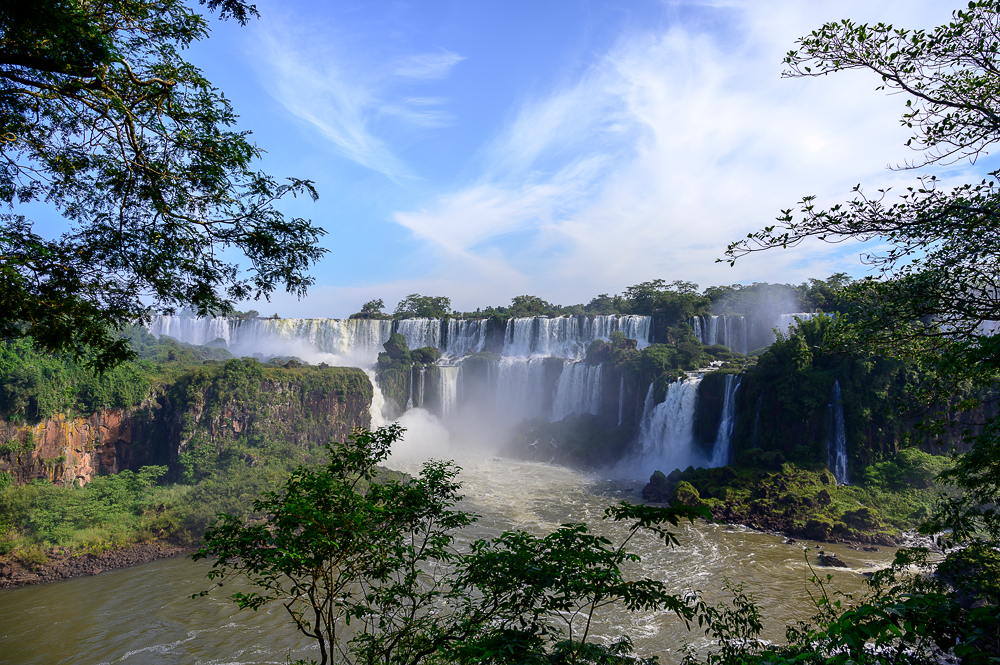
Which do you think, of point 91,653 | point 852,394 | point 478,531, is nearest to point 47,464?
point 91,653

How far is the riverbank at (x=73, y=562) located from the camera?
44.6 feet

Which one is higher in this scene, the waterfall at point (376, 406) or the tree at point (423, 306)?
the tree at point (423, 306)

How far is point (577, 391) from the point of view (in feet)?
101

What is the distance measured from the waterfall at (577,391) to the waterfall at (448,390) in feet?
24.0

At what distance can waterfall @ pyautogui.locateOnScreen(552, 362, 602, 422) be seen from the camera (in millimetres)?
29922

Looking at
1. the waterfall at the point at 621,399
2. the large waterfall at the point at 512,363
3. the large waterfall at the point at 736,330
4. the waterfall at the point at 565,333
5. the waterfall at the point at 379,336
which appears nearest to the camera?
the large waterfall at the point at 512,363

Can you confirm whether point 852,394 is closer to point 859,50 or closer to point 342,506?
point 859,50

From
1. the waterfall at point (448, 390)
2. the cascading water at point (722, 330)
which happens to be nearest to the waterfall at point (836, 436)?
the cascading water at point (722, 330)

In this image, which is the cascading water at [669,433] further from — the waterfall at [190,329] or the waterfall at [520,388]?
the waterfall at [190,329]

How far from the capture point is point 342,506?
14.0 ft

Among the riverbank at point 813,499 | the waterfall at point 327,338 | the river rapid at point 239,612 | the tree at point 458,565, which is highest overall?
the waterfall at point 327,338

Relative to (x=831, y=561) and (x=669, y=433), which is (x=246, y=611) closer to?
(x=831, y=561)

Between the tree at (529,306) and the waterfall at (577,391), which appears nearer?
the waterfall at (577,391)

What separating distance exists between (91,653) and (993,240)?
54.8ft
